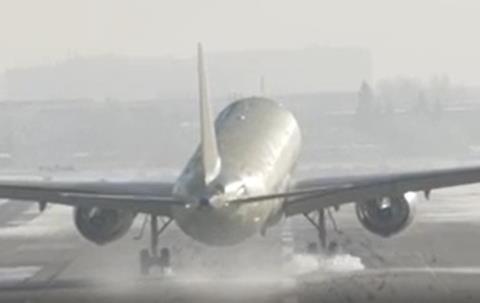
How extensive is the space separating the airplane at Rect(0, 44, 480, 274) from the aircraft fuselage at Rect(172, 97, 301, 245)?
1.1 inches

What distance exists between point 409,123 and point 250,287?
10991 centimetres

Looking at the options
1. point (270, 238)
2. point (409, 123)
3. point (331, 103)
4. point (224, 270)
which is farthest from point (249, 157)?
point (331, 103)

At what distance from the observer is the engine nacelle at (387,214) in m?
38.7

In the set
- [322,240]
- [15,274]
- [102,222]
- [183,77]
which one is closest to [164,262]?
[102,222]

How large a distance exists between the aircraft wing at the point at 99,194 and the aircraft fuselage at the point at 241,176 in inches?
48.3

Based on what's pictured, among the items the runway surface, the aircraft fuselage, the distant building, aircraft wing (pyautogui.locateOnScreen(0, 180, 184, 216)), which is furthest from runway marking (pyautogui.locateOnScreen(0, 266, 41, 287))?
the distant building

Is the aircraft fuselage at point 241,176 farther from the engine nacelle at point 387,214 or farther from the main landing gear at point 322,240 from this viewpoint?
the engine nacelle at point 387,214

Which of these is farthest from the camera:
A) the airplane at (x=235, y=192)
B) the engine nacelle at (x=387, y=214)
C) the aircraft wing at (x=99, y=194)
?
the engine nacelle at (x=387, y=214)

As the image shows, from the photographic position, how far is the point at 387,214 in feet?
128

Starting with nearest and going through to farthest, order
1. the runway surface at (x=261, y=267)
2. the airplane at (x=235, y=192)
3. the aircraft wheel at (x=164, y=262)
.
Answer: the runway surface at (x=261, y=267)
the airplane at (x=235, y=192)
the aircraft wheel at (x=164, y=262)

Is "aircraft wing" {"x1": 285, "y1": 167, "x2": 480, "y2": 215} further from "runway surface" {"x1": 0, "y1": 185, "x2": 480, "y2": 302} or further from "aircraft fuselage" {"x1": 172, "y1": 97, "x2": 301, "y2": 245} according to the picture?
"runway surface" {"x1": 0, "y1": 185, "x2": 480, "y2": 302}

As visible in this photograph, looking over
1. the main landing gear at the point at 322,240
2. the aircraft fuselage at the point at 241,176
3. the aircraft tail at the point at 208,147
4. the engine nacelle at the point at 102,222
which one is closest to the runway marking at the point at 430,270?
the aircraft fuselage at the point at 241,176

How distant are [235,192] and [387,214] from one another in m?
8.33

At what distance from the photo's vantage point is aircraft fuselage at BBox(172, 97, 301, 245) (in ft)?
103
